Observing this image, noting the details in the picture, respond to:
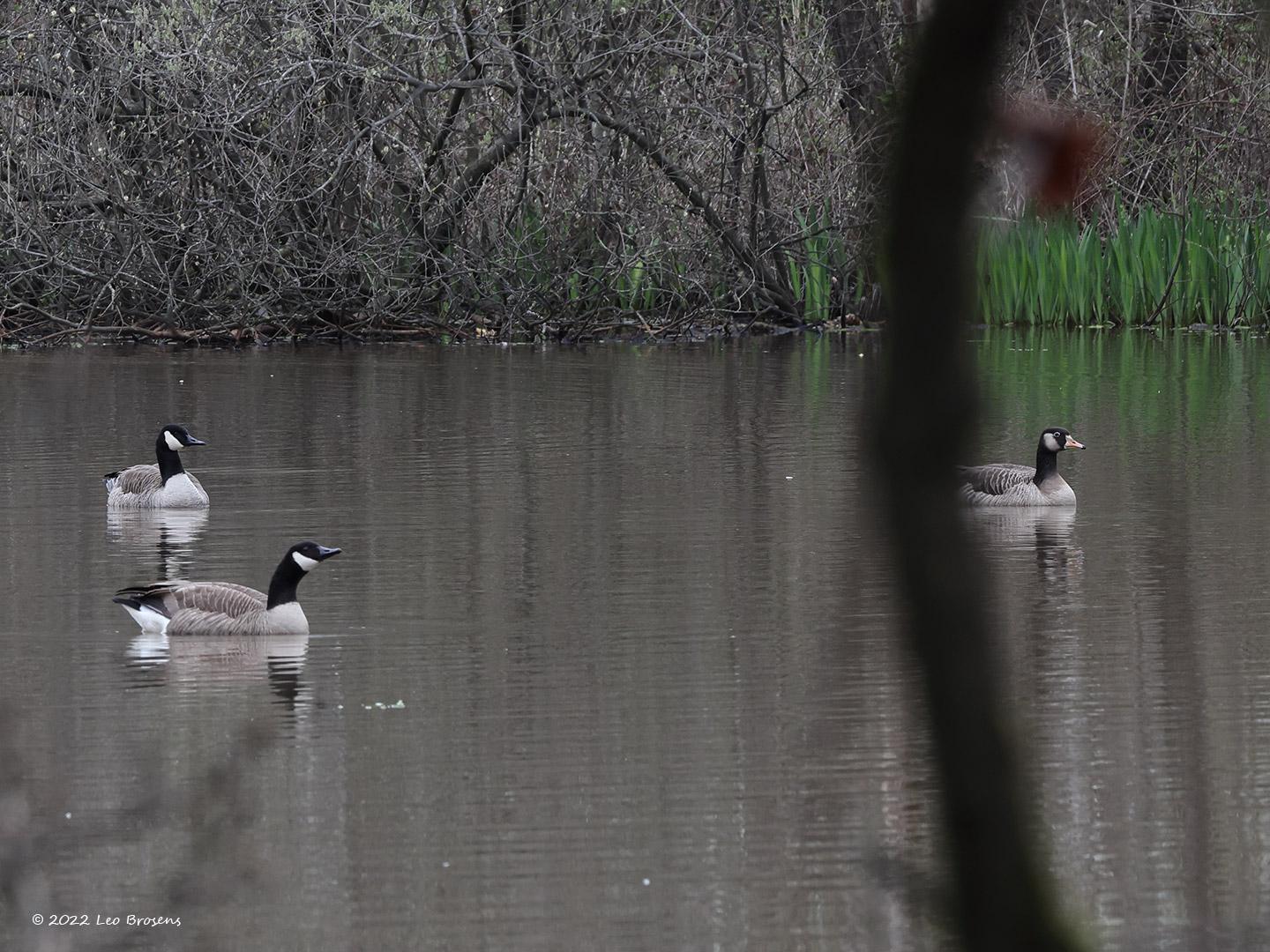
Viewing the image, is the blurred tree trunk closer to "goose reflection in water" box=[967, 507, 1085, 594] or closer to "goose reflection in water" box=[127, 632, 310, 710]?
"goose reflection in water" box=[127, 632, 310, 710]

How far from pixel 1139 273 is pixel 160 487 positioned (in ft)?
53.3

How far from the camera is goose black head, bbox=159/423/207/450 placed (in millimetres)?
13602

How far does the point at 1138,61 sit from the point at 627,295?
283 inches

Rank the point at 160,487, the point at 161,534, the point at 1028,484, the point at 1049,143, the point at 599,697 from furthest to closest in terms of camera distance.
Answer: the point at 160,487, the point at 1028,484, the point at 161,534, the point at 599,697, the point at 1049,143

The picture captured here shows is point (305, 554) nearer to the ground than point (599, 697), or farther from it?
farther from it

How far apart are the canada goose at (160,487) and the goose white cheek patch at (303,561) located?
412cm

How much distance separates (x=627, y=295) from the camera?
27.7m

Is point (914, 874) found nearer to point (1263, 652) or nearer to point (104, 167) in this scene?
point (1263, 652)

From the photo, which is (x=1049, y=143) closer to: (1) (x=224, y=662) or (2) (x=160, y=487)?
(1) (x=224, y=662)

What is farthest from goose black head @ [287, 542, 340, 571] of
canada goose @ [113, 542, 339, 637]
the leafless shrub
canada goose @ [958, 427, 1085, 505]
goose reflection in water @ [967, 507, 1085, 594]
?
the leafless shrub

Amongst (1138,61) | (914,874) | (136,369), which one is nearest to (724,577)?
(914,874)

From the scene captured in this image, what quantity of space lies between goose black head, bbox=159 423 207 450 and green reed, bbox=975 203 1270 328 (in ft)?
44.5

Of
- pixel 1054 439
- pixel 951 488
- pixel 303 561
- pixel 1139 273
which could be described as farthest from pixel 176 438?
pixel 1139 273

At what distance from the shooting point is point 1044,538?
11938 millimetres
